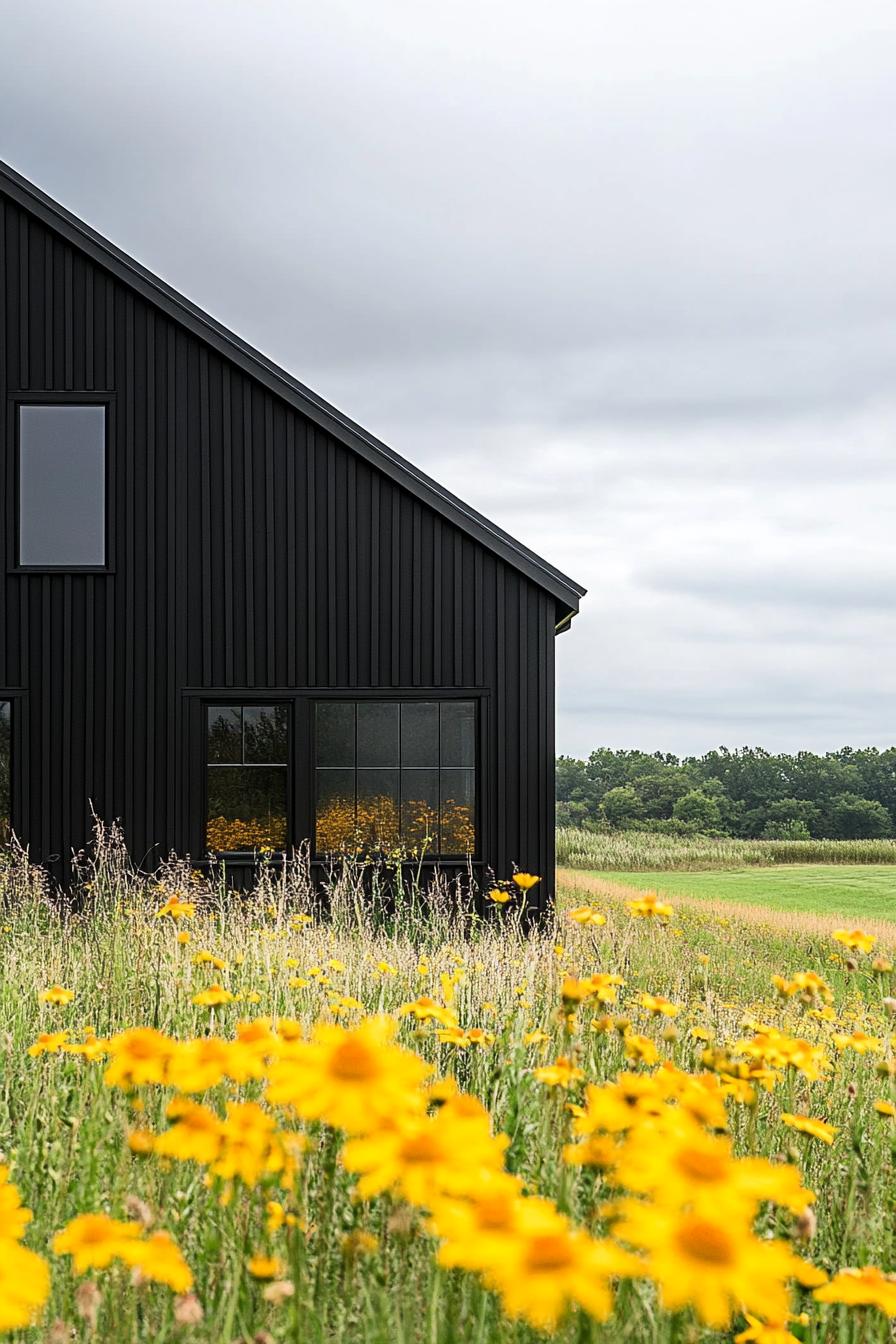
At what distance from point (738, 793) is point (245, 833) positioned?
47580 mm

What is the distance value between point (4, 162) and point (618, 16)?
592 cm

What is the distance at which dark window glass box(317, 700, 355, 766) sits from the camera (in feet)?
34.4

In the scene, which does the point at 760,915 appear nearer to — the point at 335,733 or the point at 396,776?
the point at 396,776

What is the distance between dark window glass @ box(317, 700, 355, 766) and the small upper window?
2.49 meters

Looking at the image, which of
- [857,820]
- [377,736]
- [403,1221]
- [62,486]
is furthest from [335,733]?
[857,820]

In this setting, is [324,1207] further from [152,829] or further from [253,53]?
[253,53]

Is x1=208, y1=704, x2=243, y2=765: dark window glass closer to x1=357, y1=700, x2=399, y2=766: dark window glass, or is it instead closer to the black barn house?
the black barn house

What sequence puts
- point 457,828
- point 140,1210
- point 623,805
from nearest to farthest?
point 140,1210, point 457,828, point 623,805

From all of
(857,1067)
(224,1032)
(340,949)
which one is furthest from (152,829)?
(857,1067)

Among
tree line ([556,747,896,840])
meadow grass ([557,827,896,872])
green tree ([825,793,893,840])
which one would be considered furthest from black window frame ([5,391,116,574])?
green tree ([825,793,893,840])

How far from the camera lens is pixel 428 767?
1056cm

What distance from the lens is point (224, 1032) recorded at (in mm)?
4664

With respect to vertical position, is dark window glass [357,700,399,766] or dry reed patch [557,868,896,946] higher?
dark window glass [357,700,399,766]

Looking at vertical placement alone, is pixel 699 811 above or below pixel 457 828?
below
